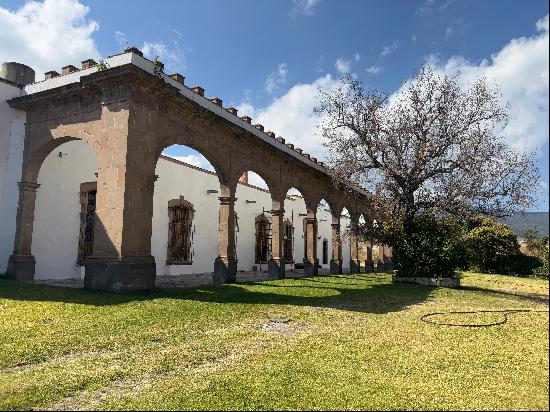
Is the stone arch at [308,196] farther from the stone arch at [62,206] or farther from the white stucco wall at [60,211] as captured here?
the white stucco wall at [60,211]

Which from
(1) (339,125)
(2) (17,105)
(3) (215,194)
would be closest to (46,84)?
(2) (17,105)

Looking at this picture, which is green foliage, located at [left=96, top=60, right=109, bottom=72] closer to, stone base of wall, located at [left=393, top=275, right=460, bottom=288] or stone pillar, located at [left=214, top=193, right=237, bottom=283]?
stone pillar, located at [left=214, top=193, right=237, bottom=283]

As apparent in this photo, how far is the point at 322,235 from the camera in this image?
1163 inches

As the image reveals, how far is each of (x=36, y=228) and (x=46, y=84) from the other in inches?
164

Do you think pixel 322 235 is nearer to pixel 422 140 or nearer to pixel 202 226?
pixel 202 226

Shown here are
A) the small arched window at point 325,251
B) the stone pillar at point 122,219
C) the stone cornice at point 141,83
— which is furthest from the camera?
the small arched window at point 325,251

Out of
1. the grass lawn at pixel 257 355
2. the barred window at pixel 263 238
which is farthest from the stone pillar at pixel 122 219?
the barred window at pixel 263 238

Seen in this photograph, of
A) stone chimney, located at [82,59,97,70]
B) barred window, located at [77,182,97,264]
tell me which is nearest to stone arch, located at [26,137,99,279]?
barred window, located at [77,182,97,264]

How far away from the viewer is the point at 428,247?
533 inches

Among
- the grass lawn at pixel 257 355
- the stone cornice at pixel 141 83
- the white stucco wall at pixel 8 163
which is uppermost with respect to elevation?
the stone cornice at pixel 141 83

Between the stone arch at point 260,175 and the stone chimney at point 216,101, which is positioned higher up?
the stone chimney at point 216,101

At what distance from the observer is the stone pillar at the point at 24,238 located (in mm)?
10859

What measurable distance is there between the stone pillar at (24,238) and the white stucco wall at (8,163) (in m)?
0.26

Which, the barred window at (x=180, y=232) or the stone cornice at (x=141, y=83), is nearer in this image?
the stone cornice at (x=141, y=83)
